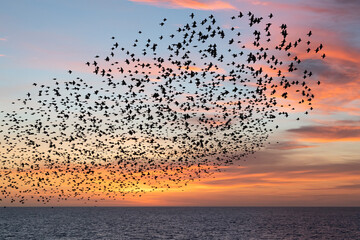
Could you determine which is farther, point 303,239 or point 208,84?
point 303,239

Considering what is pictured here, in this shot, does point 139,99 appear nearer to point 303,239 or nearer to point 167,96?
A: point 167,96

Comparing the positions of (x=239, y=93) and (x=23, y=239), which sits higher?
(x=239, y=93)

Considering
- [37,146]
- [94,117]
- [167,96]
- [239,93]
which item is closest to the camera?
[239,93]

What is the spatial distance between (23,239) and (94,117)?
65.0 metres

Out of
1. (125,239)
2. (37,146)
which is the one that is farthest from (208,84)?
(125,239)

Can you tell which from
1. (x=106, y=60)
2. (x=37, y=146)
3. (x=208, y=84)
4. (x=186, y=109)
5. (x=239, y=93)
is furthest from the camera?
(x=37, y=146)

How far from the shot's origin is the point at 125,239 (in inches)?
3942

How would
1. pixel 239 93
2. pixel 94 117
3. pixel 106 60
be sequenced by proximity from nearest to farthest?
1. pixel 106 60
2. pixel 239 93
3. pixel 94 117

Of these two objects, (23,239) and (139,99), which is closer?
(139,99)

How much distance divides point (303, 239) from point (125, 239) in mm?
41294

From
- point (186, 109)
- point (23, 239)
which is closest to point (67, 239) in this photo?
point (23, 239)

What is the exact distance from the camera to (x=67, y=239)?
100812 mm

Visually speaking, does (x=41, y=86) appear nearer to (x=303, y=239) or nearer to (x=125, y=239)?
(x=125, y=239)

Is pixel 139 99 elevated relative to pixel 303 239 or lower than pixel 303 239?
elevated
